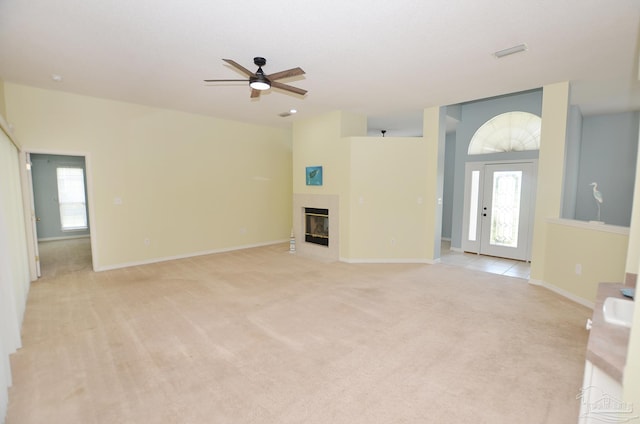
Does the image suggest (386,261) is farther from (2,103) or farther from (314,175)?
(2,103)

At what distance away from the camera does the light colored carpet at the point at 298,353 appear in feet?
6.16

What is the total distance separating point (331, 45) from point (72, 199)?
8675 millimetres

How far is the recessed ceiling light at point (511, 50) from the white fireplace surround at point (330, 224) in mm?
3357

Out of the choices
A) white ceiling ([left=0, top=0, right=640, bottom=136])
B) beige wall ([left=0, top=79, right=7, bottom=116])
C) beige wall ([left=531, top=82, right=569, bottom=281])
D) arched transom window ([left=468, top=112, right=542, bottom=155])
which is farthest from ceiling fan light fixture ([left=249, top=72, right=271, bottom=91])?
arched transom window ([left=468, top=112, right=542, bottom=155])

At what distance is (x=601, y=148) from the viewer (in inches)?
229

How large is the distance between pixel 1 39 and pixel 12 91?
1.76 metres

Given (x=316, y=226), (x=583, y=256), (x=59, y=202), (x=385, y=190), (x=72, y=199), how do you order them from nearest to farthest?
(x=583, y=256) < (x=385, y=190) < (x=316, y=226) < (x=59, y=202) < (x=72, y=199)

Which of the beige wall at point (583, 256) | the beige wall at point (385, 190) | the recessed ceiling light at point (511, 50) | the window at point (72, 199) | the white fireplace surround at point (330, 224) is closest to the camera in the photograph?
the recessed ceiling light at point (511, 50)

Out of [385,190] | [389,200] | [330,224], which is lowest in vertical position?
[330,224]

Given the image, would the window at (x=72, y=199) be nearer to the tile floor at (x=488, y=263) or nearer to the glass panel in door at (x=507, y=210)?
the tile floor at (x=488, y=263)

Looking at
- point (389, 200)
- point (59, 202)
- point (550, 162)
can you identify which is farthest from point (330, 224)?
point (59, 202)

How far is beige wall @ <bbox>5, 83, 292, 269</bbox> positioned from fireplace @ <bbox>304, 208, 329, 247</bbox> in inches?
51.8

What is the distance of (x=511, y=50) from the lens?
3.05 m

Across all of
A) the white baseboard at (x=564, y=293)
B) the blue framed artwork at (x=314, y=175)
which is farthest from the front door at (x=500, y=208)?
the blue framed artwork at (x=314, y=175)
